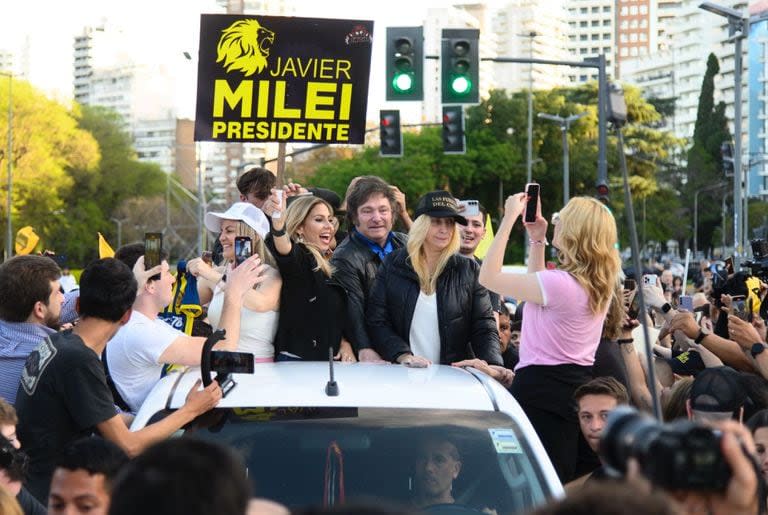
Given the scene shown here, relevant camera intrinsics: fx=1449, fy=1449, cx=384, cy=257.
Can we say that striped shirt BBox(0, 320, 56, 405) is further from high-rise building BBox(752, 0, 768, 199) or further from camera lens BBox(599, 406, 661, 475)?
high-rise building BBox(752, 0, 768, 199)

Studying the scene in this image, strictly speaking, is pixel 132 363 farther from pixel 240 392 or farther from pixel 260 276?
pixel 240 392

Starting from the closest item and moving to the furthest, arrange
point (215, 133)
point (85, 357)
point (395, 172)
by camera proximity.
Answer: point (85, 357)
point (215, 133)
point (395, 172)

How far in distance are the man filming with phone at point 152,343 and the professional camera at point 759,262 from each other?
3.65 m

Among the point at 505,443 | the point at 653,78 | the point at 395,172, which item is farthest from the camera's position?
the point at 653,78

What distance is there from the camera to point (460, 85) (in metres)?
19.1

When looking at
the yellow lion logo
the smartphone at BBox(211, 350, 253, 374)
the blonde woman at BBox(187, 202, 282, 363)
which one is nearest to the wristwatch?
the blonde woman at BBox(187, 202, 282, 363)

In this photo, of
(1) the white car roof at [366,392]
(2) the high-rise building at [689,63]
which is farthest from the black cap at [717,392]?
(2) the high-rise building at [689,63]

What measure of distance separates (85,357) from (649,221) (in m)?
92.9

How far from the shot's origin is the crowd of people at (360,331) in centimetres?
473

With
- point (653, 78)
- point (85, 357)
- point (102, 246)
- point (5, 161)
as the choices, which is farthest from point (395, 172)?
point (653, 78)

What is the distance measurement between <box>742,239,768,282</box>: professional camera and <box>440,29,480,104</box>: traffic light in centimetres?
1046

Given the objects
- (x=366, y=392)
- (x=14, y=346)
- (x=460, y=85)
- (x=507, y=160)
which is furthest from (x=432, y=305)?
(x=507, y=160)

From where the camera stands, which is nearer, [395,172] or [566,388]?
[566,388]

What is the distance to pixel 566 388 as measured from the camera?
579 centimetres
